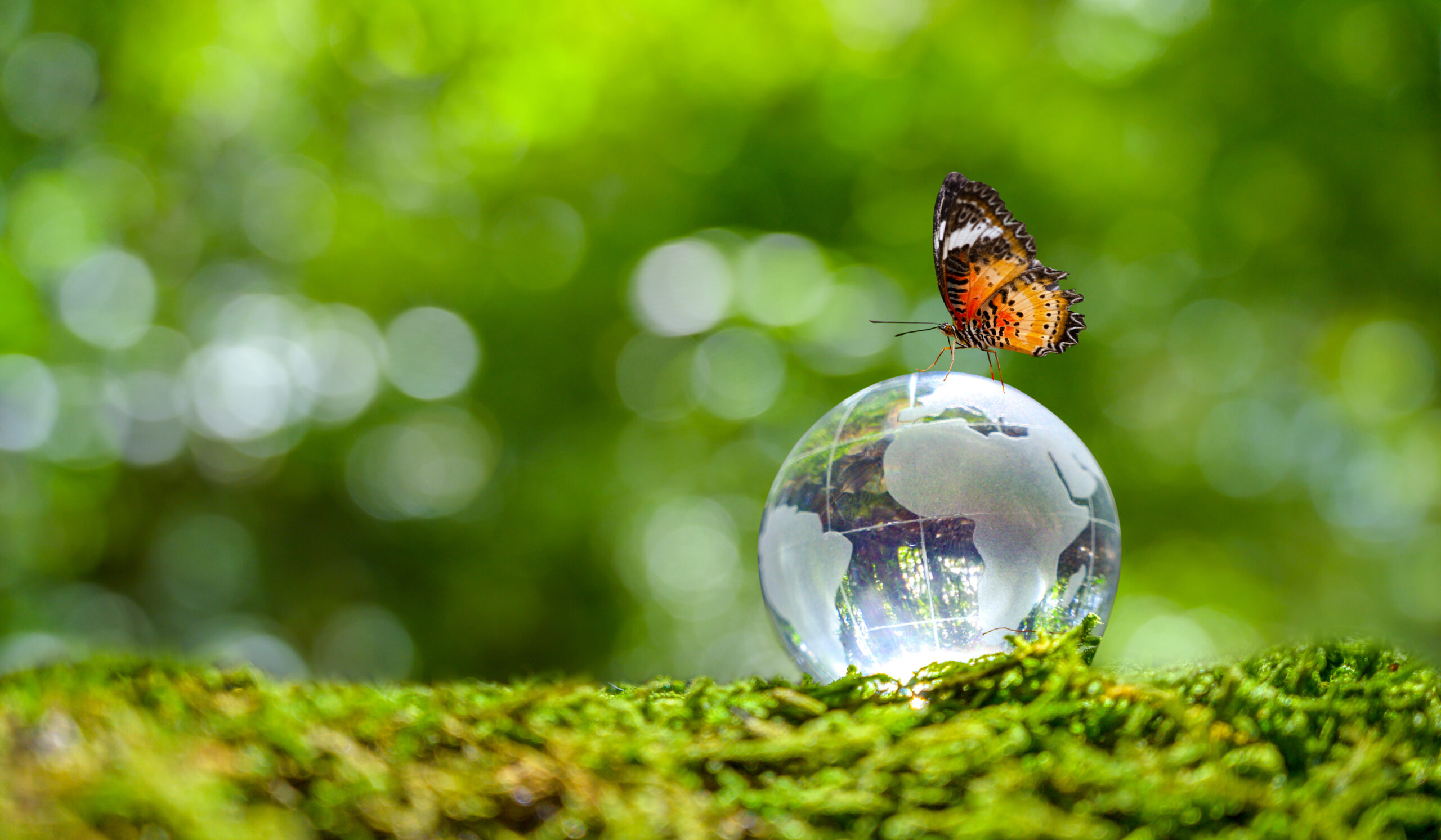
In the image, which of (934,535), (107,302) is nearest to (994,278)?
(934,535)

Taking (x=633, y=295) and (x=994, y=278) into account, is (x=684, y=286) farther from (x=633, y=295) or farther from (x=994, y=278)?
(x=994, y=278)

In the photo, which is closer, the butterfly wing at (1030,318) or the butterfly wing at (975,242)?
the butterfly wing at (975,242)

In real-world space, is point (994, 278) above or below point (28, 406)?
below

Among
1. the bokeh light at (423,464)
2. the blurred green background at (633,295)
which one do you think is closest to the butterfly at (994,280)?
the blurred green background at (633,295)

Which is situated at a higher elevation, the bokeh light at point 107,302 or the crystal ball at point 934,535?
the bokeh light at point 107,302

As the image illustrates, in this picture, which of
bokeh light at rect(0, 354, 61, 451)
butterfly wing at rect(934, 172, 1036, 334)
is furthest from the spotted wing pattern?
bokeh light at rect(0, 354, 61, 451)

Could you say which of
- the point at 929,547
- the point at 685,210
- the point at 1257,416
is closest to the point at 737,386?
the point at 685,210

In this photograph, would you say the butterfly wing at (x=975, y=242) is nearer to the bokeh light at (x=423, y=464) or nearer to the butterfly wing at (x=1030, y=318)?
the butterfly wing at (x=1030, y=318)
